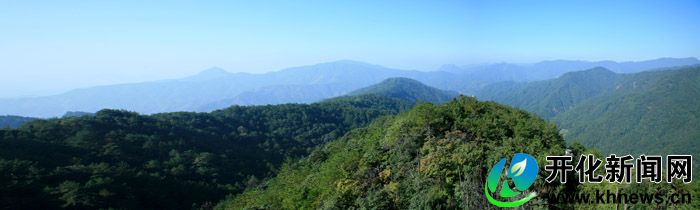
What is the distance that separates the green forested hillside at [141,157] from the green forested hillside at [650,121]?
85.1m

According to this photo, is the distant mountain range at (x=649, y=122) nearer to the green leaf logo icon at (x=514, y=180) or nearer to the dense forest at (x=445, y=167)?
the dense forest at (x=445, y=167)

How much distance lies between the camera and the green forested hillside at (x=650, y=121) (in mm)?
106719

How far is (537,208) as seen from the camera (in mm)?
12516

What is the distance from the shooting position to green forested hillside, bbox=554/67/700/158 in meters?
107

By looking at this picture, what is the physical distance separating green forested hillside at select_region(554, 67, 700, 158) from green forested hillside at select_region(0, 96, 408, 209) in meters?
85.1

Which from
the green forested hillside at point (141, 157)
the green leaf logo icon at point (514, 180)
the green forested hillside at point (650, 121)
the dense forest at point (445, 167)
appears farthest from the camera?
the green forested hillside at point (650, 121)

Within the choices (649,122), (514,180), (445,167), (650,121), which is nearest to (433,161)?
(445,167)

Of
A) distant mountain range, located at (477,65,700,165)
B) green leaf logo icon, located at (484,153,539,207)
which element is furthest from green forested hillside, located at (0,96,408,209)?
distant mountain range, located at (477,65,700,165)

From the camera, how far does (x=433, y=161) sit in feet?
53.8

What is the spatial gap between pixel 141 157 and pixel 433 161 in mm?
60645

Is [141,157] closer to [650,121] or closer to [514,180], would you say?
[514,180]

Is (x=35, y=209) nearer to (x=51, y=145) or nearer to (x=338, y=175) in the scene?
(x=51, y=145)

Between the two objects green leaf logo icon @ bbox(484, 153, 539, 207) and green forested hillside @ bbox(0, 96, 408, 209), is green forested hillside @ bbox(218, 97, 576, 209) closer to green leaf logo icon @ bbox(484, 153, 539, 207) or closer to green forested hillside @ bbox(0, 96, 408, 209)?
green leaf logo icon @ bbox(484, 153, 539, 207)

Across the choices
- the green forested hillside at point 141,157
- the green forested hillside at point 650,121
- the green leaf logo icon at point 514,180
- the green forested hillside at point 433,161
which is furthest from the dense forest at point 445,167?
the green forested hillside at point 650,121
